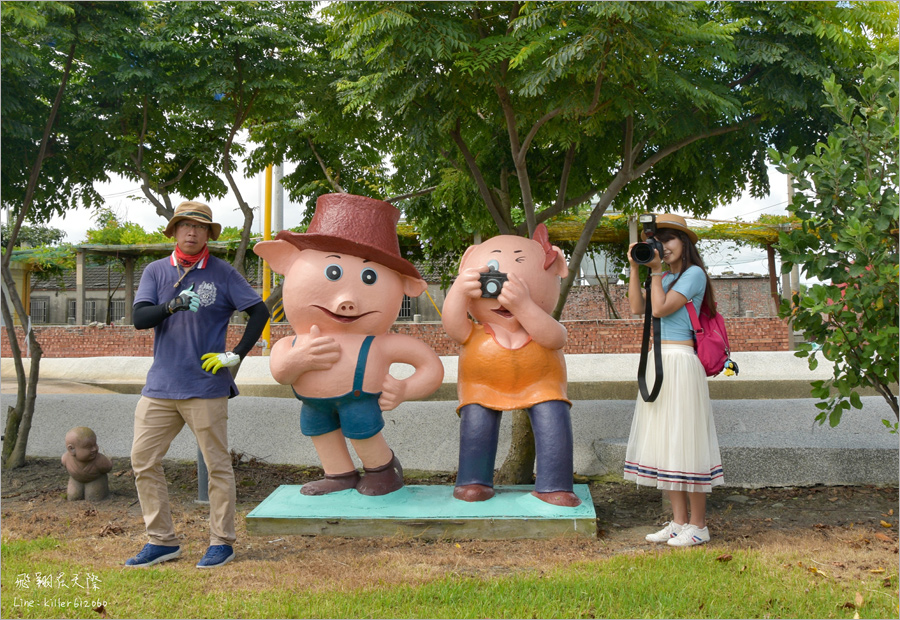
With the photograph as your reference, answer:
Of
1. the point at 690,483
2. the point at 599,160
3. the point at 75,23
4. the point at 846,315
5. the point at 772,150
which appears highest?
the point at 75,23

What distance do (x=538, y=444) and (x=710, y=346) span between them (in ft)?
3.69

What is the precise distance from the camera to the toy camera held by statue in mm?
4453

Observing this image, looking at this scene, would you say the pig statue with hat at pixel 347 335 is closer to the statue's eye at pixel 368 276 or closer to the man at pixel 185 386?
the statue's eye at pixel 368 276

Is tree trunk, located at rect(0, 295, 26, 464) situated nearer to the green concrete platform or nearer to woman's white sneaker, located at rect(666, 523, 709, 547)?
the green concrete platform

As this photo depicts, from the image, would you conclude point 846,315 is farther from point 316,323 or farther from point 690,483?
point 316,323

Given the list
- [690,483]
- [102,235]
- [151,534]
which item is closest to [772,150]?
[690,483]

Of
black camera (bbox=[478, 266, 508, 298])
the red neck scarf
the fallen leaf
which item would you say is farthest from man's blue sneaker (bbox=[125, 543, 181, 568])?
black camera (bbox=[478, 266, 508, 298])

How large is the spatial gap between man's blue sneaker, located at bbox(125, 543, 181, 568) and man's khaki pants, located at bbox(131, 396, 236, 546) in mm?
30

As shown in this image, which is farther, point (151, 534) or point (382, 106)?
point (382, 106)

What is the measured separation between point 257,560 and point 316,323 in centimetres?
136

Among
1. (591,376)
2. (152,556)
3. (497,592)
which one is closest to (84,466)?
(152,556)

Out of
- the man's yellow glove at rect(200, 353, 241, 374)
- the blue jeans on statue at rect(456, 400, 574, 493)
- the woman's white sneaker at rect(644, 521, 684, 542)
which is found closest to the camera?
the man's yellow glove at rect(200, 353, 241, 374)

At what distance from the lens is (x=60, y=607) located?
10.8 ft

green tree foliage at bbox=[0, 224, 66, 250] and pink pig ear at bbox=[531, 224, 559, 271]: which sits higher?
green tree foliage at bbox=[0, 224, 66, 250]
